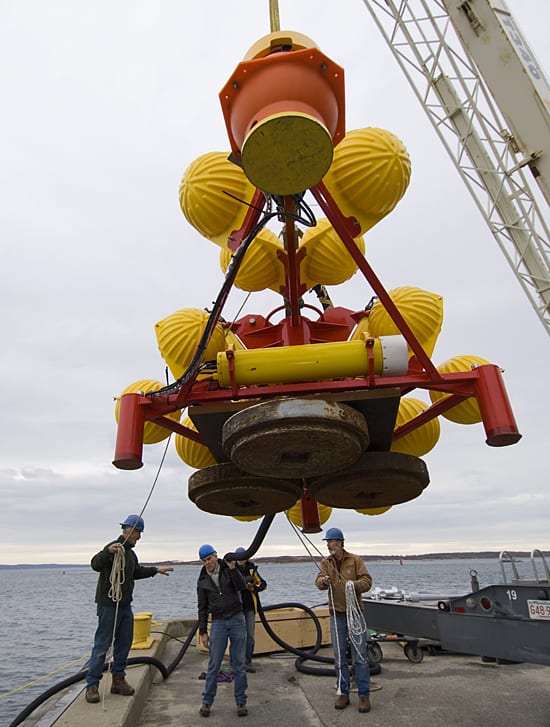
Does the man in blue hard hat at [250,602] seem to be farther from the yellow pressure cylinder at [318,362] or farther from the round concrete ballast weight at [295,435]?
the yellow pressure cylinder at [318,362]

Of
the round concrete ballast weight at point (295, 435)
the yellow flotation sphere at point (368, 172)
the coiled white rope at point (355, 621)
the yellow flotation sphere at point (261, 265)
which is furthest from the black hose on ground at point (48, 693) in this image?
the yellow flotation sphere at point (368, 172)

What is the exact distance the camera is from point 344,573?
6.04 m

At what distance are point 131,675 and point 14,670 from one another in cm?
1527

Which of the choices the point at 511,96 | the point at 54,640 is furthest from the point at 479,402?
the point at 54,640

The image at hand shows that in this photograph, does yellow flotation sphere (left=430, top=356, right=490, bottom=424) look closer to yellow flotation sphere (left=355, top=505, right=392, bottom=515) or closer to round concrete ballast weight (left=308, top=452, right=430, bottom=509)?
round concrete ballast weight (left=308, top=452, right=430, bottom=509)

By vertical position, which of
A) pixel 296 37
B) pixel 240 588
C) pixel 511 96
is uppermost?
pixel 511 96

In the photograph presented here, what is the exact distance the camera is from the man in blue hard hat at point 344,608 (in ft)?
18.2

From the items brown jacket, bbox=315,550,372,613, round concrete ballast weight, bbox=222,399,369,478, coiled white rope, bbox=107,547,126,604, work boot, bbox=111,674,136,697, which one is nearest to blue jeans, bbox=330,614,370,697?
brown jacket, bbox=315,550,372,613

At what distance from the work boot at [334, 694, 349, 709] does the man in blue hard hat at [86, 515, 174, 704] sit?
2.10 metres

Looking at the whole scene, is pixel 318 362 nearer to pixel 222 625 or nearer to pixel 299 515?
pixel 222 625

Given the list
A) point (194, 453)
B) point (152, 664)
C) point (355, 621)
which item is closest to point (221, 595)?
point (355, 621)

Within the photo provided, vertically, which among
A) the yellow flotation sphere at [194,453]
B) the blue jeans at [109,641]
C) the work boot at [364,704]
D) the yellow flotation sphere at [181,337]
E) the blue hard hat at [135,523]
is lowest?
the work boot at [364,704]

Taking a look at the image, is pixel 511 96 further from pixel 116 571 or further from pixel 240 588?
pixel 116 571

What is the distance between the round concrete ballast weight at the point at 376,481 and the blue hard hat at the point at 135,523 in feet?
6.78
